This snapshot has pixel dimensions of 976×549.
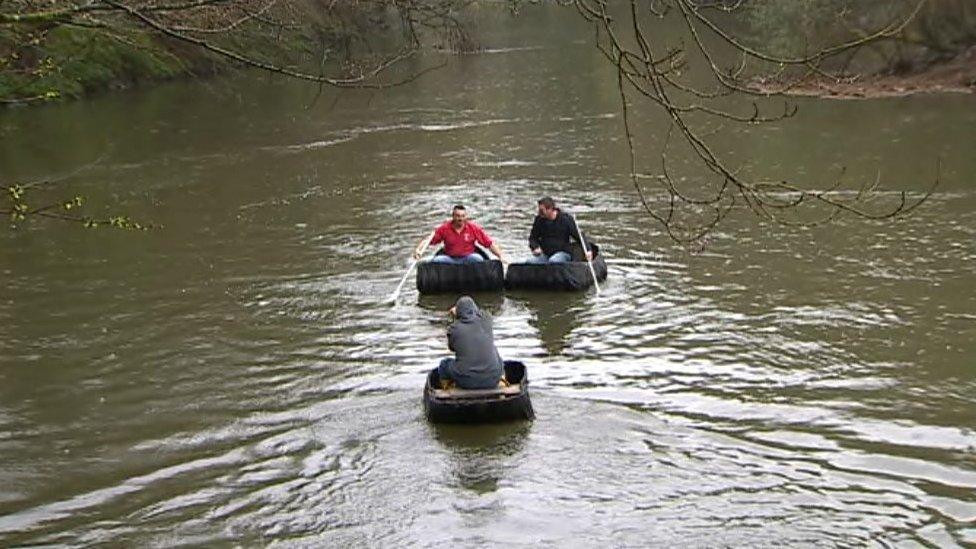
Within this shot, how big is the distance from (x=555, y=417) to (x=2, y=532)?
494 cm

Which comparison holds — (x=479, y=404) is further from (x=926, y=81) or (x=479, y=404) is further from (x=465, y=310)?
(x=926, y=81)

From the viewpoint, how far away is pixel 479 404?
11.1 metres

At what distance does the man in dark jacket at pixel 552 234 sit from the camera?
16703 millimetres

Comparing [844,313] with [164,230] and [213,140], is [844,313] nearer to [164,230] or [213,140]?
[164,230]

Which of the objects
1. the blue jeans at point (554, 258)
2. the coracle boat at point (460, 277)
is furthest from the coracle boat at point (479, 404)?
the blue jeans at point (554, 258)

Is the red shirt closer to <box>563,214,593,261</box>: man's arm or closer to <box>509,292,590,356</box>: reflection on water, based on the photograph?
<box>509,292,590,356</box>: reflection on water

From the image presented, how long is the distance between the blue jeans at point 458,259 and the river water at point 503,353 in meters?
0.64

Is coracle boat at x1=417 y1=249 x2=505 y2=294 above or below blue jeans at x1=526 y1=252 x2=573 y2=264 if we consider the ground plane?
below

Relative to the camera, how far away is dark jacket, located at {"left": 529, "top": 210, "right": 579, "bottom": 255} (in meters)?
16.8

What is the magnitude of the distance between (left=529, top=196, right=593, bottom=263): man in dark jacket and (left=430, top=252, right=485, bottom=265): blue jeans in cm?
76

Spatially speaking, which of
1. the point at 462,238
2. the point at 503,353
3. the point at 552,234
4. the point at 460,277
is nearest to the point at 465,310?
the point at 503,353

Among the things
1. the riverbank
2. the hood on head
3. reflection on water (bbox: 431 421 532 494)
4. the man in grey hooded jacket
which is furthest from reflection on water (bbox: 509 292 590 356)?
the riverbank

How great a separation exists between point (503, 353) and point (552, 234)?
3.20 m

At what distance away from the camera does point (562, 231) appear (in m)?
16.8
